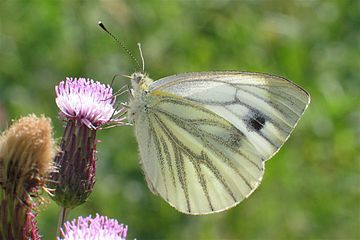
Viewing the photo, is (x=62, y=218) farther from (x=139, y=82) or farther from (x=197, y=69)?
(x=197, y=69)

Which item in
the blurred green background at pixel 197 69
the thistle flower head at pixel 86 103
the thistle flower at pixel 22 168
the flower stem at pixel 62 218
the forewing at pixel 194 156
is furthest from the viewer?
the blurred green background at pixel 197 69

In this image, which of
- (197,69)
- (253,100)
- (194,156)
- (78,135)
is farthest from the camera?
(197,69)

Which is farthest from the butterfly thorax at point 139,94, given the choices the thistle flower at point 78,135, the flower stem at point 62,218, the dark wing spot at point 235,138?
the flower stem at point 62,218

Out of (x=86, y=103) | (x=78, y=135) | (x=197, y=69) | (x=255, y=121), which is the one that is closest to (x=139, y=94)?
(x=86, y=103)

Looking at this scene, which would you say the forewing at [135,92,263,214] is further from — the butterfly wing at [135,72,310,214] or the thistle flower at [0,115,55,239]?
the thistle flower at [0,115,55,239]

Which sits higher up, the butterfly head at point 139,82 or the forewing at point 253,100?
the butterfly head at point 139,82

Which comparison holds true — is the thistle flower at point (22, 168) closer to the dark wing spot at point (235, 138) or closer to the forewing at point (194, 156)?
the forewing at point (194, 156)
